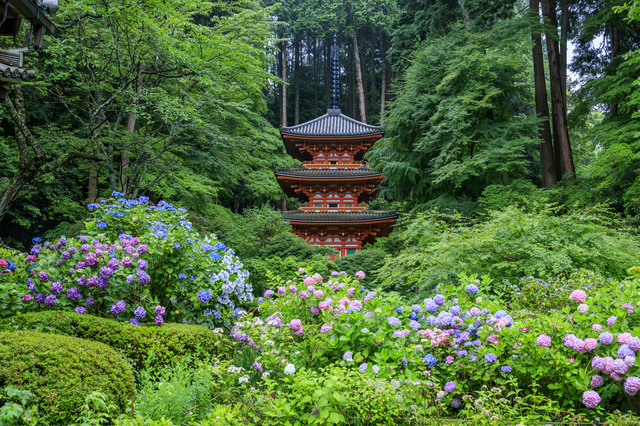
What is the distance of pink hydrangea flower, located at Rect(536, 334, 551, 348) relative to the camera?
2.15m

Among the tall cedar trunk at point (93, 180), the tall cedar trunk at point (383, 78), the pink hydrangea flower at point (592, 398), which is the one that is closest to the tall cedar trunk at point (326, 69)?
the tall cedar trunk at point (383, 78)

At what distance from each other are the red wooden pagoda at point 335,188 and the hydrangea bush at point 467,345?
12.3 m

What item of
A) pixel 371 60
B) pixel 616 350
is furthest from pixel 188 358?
pixel 371 60

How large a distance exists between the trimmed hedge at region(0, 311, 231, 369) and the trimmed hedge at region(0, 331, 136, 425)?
1.45ft

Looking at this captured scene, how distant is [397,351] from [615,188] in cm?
1032

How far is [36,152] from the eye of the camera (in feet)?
19.5

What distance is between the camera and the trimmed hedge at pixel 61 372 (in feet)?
6.67

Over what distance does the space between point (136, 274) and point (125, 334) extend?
1.89 feet

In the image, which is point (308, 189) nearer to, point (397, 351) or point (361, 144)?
point (361, 144)

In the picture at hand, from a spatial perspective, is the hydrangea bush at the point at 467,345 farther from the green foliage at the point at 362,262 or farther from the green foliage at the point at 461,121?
the green foliage at the point at 362,262

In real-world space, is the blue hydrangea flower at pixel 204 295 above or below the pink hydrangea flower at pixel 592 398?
above

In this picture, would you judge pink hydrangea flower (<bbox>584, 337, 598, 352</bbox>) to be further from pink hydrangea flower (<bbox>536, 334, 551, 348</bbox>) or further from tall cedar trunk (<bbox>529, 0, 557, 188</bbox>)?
tall cedar trunk (<bbox>529, 0, 557, 188</bbox>)

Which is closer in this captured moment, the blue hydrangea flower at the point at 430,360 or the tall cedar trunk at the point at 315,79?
the blue hydrangea flower at the point at 430,360

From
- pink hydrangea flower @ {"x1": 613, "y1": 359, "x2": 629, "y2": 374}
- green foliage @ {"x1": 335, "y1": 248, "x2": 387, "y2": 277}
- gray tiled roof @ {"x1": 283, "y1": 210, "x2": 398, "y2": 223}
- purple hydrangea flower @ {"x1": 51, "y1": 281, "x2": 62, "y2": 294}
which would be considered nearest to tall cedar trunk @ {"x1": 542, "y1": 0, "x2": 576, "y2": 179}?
green foliage @ {"x1": 335, "y1": 248, "x2": 387, "y2": 277}
